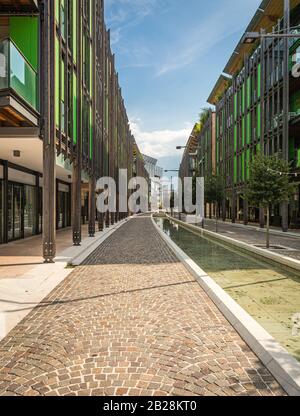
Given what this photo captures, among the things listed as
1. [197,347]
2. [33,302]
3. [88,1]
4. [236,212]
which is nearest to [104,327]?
[197,347]

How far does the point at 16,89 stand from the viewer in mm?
8523

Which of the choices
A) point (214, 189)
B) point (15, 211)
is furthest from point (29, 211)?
point (214, 189)

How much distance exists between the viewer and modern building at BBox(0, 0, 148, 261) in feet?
30.9

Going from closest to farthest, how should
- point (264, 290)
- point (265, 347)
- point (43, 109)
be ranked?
point (265, 347) → point (264, 290) → point (43, 109)

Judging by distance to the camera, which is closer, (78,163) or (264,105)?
(78,163)

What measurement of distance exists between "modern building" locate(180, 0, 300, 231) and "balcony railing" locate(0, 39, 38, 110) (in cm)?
1424

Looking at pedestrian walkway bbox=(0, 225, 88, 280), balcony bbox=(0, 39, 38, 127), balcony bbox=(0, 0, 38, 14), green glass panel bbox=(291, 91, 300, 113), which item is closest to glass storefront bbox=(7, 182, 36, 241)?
pedestrian walkway bbox=(0, 225, 88, 280)

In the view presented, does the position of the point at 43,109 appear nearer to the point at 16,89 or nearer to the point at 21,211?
the point at 16,89

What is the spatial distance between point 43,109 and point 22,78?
1380 mm

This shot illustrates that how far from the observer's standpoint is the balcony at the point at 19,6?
9867 mm

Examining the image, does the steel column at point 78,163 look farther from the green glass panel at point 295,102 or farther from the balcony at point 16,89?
the green glass panel at point 295,102

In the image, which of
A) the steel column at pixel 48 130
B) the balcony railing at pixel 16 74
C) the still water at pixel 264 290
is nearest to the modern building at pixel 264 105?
the still water at pixel 264 290
